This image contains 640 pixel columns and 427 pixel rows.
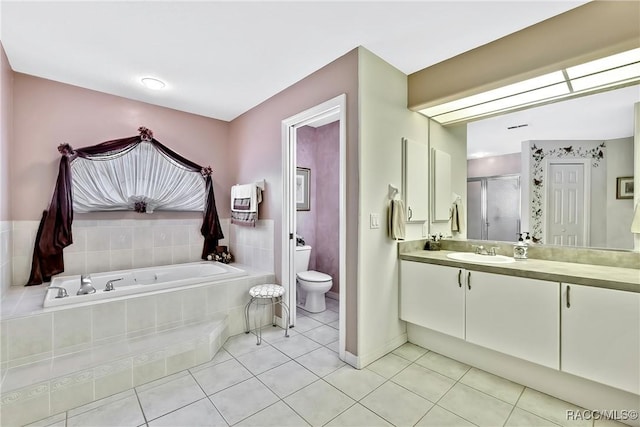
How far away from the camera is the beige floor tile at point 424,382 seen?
6.02 ft

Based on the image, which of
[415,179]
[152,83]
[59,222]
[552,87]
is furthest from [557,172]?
[59,222]

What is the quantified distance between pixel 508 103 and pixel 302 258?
2.63 meters

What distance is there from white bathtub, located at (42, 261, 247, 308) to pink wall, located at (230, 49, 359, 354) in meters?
0.76

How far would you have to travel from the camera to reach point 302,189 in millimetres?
3945

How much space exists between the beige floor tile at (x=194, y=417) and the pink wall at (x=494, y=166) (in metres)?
2.66

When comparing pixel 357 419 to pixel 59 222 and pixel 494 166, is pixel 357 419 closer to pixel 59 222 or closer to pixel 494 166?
pixel 494 166

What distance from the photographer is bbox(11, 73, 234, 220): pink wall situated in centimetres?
253

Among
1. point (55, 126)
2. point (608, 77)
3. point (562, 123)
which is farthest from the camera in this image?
point (55, 126)

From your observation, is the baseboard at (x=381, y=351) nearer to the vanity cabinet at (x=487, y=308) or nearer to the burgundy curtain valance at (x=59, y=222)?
the vanity cabinet at (x=487, y=308)

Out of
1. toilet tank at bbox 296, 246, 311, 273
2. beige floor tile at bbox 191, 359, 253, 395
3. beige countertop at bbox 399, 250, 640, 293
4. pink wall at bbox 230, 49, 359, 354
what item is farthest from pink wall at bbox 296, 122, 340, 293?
beige floor tile at bbox 191, 359, 253, 395

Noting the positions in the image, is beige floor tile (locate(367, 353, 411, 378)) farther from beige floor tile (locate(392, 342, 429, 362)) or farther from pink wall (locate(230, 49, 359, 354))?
pink wall (locate(230, 49, 359, 354))

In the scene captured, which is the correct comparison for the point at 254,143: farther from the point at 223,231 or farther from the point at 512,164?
the point at 512,164

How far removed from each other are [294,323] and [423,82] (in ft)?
8.50

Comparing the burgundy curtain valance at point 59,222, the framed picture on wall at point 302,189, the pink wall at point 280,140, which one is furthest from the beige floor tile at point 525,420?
the burgundy curtain valance at point 59,222
